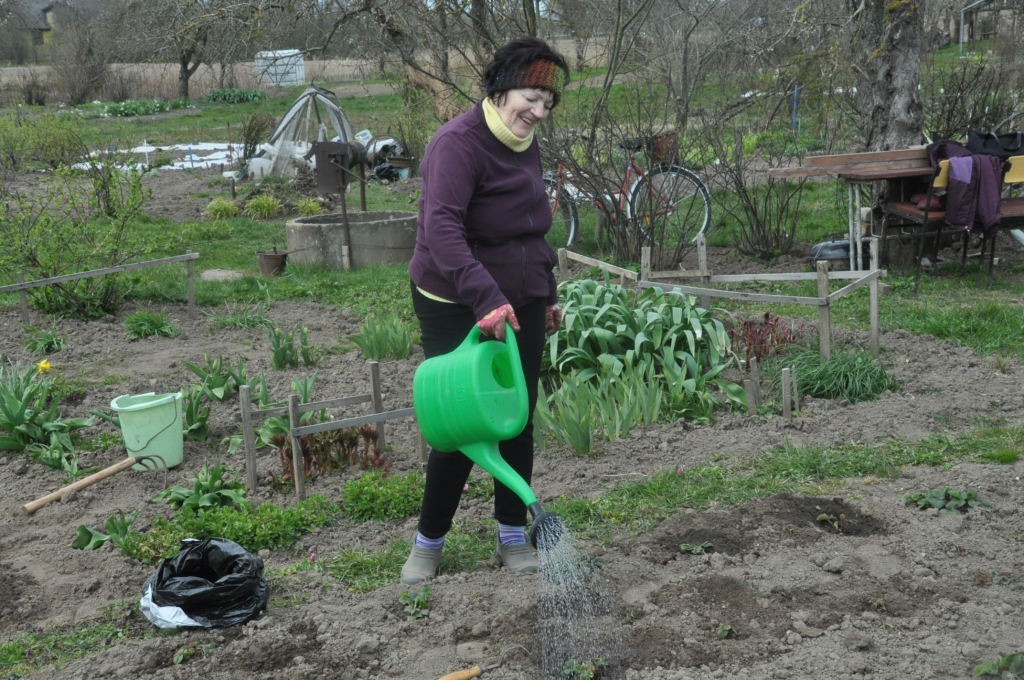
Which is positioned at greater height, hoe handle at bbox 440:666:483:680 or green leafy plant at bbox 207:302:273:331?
green leafy plant at bbox 207:302:273:331

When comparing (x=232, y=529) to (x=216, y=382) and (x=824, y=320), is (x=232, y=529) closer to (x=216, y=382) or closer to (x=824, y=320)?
(x=216, y=382)

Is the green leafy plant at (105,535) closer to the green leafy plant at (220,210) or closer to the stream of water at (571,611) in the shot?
the stream of water at (571,611)

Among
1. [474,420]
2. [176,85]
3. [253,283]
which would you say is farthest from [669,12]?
[176,85]

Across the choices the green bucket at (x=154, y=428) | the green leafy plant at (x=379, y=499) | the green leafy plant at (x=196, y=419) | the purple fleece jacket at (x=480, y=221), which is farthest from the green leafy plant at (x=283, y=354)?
the purple fleece jacket at (x=480, y=221)

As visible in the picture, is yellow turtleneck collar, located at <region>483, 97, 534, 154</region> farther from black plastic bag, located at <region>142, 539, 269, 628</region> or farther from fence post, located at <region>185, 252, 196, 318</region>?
fence post, located at <region>185, 252, 196, 318</region>

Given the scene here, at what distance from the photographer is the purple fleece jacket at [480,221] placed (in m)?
2.84

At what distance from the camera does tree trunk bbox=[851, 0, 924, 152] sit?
791cm

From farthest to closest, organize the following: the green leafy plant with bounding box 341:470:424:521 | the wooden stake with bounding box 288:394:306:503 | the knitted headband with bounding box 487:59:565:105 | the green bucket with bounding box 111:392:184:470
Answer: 1. the green bucket with bounding box 111:392:184:470
2. the wooden stake with bounding box 288:394:306:503
3. the green leafy plant with bounding box 341:470:424:521
4. the knitted headband with bounding box 487:59:565:105

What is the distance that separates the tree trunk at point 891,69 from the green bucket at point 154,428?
5.95 metres

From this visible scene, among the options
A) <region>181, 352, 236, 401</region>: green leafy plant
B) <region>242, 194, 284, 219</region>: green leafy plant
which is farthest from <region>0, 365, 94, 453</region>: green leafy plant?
<region>242, 194, 284, 219</region>: green leafy plant

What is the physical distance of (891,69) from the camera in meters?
8.03

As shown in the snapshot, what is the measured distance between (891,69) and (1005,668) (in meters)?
6.56

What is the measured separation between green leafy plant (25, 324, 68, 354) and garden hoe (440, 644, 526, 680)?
4.71 meters

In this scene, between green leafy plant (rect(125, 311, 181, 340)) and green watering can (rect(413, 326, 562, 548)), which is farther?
green leafy plant (rect(125, 311, 181, 340))
